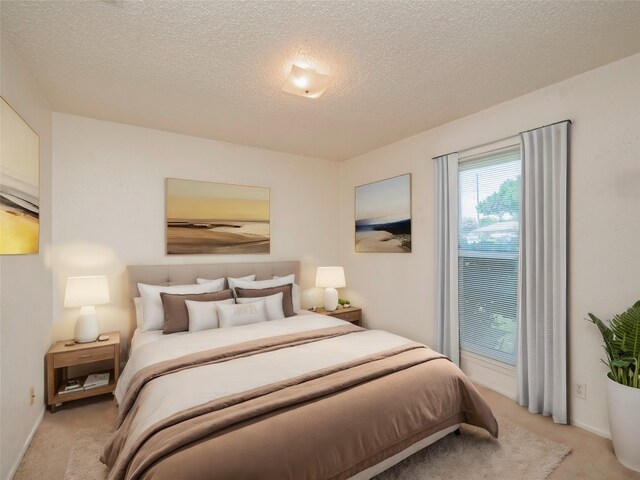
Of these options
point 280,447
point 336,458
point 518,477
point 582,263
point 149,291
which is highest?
point 582,263

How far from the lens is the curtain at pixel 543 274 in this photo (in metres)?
2.43

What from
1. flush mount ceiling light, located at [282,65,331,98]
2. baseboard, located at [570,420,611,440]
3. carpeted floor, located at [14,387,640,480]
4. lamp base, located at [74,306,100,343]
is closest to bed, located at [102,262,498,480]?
carpeted floor, located at [14,387,640,480]

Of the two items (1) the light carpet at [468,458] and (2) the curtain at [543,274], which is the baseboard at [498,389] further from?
(1) the light carpet at [468,458]

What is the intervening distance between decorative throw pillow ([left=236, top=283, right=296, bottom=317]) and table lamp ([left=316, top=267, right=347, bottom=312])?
0.62 m

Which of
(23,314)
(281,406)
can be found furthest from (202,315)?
(281,406)

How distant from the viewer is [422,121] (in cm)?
326

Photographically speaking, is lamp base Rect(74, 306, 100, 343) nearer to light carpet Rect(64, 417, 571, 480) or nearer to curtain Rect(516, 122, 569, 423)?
light carpet Rect(64, 417, 571, 480)

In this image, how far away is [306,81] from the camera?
2.15 meters

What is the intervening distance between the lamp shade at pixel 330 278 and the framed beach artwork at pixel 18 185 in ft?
9.05

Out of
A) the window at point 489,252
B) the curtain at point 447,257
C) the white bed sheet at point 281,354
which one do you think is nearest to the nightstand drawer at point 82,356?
the white bed sheet at point 281,354

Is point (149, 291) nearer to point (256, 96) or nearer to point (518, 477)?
point (256, 96)

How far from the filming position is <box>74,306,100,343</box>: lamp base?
283 centimetres

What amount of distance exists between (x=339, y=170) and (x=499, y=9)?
3.20 meters

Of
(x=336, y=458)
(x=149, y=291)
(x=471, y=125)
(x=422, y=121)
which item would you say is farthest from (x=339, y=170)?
(x=336, y=458)
